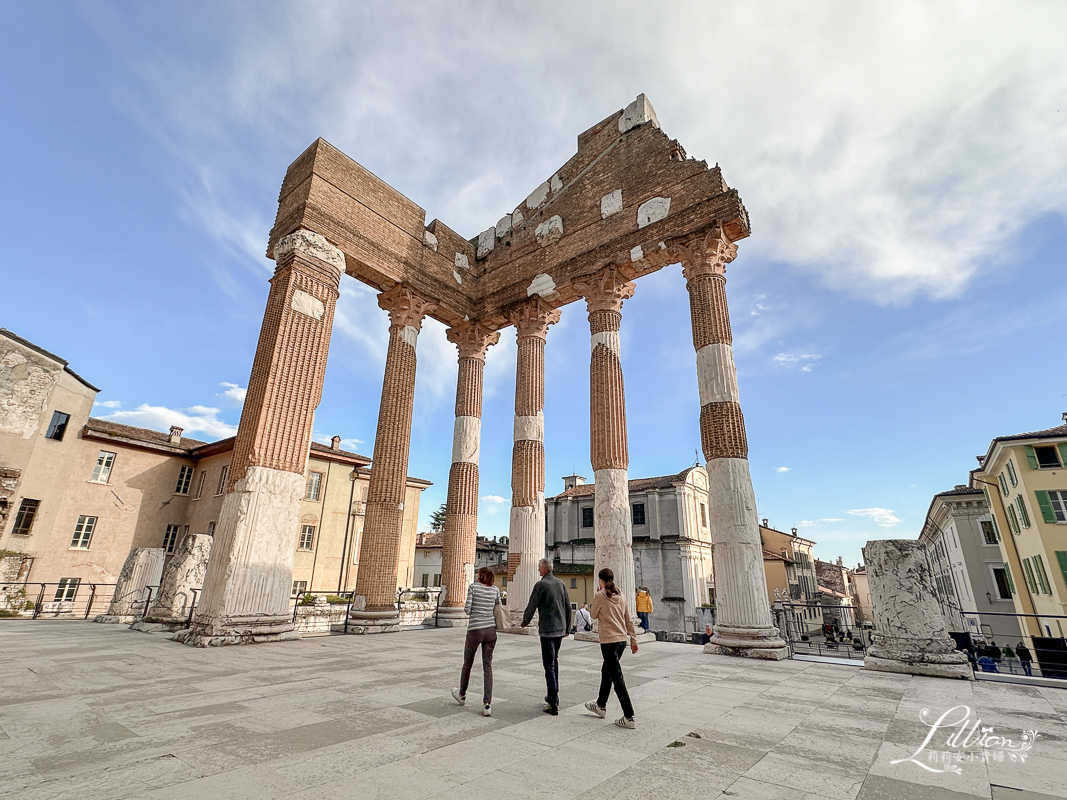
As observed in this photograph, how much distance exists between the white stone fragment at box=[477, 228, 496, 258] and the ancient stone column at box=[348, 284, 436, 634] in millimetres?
3496

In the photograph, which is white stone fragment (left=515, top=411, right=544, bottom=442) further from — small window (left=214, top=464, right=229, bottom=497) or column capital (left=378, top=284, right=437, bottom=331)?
small window (left=214, top=464, right=229, bottom=497)

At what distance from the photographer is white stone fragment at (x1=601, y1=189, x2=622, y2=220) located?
45.2 feet

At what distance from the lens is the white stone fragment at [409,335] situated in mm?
14492

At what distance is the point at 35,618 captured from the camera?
15.5 metres

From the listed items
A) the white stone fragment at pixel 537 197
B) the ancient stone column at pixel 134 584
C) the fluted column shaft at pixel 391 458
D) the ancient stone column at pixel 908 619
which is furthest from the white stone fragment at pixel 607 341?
the ancient stone column at pixel 134 584

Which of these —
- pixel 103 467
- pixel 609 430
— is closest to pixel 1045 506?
pixel 609 430

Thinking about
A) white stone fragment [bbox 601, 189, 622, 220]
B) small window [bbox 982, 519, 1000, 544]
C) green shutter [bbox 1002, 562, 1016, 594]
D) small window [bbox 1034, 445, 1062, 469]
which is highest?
white stone fragment [bbox 601, 189, 622, 220]

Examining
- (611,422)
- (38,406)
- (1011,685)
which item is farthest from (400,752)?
(38,406)

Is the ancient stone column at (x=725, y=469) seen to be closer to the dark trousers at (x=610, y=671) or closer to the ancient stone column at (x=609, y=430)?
the ancient stone column at (x=609, y=430)

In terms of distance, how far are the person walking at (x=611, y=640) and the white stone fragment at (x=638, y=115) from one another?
13444 mm

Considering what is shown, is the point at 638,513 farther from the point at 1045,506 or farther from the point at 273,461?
the point at 273,461

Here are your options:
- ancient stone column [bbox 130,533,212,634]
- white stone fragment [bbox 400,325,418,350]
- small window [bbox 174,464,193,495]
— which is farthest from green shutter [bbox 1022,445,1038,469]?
small window [bbox 174,464,193,495]

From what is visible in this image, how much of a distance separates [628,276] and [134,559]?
16.6 metres

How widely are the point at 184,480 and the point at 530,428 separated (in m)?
23.2
